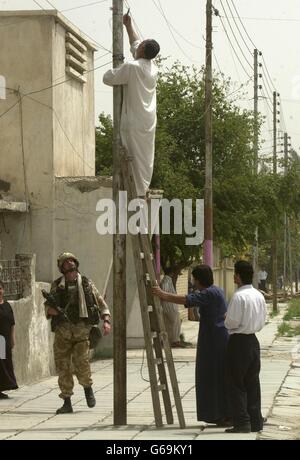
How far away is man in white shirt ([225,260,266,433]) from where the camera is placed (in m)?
11.9

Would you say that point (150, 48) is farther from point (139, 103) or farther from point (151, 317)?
point (151, 317)

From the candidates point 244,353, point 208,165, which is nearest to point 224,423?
point 244,353

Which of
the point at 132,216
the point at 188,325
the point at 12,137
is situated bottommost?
the point at 188,325

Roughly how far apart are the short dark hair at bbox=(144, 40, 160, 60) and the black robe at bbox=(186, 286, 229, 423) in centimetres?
249

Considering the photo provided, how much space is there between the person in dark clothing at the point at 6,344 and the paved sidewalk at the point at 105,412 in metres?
0.20

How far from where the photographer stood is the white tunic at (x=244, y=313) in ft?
39.1

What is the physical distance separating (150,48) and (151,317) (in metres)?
2.81

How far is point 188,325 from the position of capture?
3750 centimetres

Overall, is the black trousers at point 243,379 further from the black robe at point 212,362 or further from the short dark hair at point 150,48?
the short dark hair at point 150,48

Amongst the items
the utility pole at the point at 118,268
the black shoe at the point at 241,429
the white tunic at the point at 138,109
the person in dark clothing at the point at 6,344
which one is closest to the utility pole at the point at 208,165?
the person in dark clothing at the point at 6,344

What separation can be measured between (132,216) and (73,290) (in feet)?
6.15
